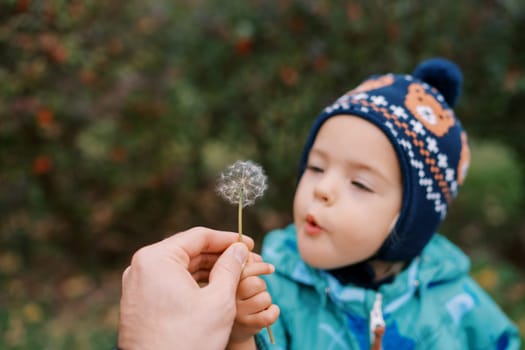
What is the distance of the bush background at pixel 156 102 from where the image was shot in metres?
3.36

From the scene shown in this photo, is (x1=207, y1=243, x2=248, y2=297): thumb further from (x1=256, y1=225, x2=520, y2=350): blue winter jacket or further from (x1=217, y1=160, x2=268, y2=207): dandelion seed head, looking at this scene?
(x1=256, y1=225, x2=520, y2=350): blue winter jacket

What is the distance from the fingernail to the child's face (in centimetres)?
48

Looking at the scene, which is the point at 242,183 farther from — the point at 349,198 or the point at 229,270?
the point at 349,198

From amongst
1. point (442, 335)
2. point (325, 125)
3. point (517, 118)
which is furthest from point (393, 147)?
point (517, 118)

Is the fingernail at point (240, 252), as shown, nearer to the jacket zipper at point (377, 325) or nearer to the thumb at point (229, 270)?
the thumb at point (229, 270)

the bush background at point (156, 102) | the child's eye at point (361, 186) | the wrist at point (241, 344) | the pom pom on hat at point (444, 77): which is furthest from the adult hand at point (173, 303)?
the bush background at point (156, 102)

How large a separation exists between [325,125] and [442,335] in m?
0.96

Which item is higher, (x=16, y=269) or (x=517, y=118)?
(x=517, y=118)

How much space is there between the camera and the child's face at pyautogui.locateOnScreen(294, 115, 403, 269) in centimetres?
195

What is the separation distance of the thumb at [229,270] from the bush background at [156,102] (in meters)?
2.22

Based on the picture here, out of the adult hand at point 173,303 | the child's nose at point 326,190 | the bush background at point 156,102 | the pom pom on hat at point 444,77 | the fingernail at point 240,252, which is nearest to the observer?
the adult hand at point 173,303

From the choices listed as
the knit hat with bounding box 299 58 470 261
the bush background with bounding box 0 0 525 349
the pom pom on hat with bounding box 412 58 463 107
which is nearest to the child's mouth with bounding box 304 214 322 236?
the knit hat with bounding box 299 58 470 261

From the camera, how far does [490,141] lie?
4.38 m

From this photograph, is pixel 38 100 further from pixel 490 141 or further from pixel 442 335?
pixel 490 141
